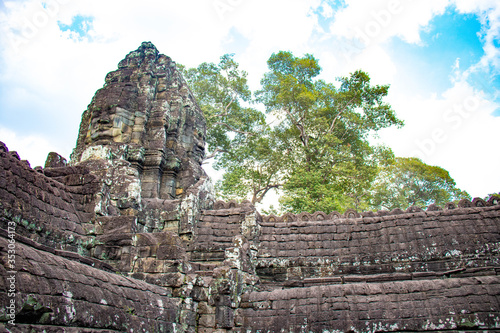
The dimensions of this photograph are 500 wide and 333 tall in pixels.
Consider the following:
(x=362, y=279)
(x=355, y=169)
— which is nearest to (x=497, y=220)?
(x=362, y=279)

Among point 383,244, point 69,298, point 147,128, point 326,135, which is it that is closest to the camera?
point 69,298

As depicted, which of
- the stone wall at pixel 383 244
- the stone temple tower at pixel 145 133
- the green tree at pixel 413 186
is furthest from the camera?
the green tree at pixel 413 186

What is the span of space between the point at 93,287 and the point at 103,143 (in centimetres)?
645

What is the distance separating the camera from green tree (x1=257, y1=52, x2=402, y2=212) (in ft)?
62.4

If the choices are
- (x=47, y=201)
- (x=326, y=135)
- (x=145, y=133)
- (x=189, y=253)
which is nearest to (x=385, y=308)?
(x=189, y=253)

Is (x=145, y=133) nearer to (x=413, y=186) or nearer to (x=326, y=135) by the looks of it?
(x=326, y=135)

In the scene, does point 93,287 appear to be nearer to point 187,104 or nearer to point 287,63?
point 187,104

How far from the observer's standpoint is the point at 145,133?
10.7m

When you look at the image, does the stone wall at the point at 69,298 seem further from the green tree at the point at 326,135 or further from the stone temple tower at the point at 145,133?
the green tree at the point at 326,135

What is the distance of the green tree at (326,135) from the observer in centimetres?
1902

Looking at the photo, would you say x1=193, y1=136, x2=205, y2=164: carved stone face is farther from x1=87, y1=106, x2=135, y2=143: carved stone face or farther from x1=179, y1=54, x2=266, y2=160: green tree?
x1=179, y1=54, x2=266, y2=160: green tree

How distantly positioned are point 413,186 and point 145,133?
25450mm

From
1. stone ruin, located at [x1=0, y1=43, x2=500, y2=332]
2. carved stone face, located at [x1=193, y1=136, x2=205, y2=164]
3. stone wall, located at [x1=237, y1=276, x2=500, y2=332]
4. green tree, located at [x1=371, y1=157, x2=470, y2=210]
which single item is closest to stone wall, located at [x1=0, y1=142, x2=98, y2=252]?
stone ruin, located at [x1=0, y1=43, x2=500, y2=332]

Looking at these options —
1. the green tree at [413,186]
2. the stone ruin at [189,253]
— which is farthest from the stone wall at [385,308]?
the green tree at [413,186]
